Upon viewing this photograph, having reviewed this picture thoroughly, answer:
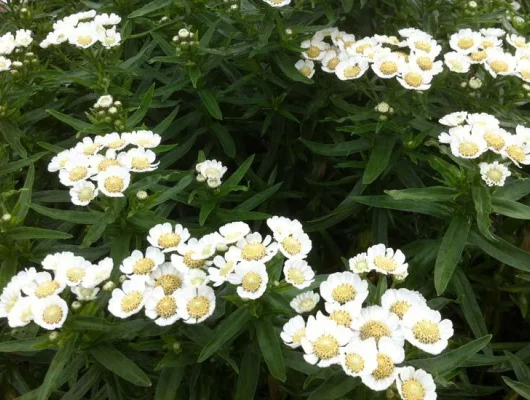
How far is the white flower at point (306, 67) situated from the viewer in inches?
117

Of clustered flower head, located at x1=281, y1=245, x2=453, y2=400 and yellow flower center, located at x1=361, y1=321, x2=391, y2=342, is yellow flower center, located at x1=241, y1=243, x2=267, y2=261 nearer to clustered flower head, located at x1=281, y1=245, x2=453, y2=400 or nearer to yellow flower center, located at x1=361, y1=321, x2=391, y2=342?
clustered flower head, located at x1=281, y1=245, x2=453, y2=400

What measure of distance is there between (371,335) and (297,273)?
334 mm

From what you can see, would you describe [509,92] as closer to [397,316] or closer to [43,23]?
[397,316]

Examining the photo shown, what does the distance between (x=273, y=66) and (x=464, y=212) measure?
1.41 meters

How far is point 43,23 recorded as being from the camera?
3645mm

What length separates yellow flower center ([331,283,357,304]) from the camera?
1871 millimetres

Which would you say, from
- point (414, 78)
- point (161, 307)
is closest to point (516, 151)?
point (414, 78)

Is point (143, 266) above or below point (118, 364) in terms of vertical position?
above

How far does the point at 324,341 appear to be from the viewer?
1.71m

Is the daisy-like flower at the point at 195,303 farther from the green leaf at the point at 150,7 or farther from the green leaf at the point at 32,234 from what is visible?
the green leaf at the point at 150,7

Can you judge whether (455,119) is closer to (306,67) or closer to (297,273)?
(306,67)

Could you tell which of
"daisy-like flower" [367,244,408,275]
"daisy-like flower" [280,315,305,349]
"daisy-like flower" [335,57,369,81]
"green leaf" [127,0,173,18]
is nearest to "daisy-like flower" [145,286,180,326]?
"daisy-like flower" [280,315,305,349]

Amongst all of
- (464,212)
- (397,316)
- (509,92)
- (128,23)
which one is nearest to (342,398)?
(397,316)

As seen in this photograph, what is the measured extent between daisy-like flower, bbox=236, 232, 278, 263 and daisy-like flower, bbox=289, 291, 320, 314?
16 centimetres
